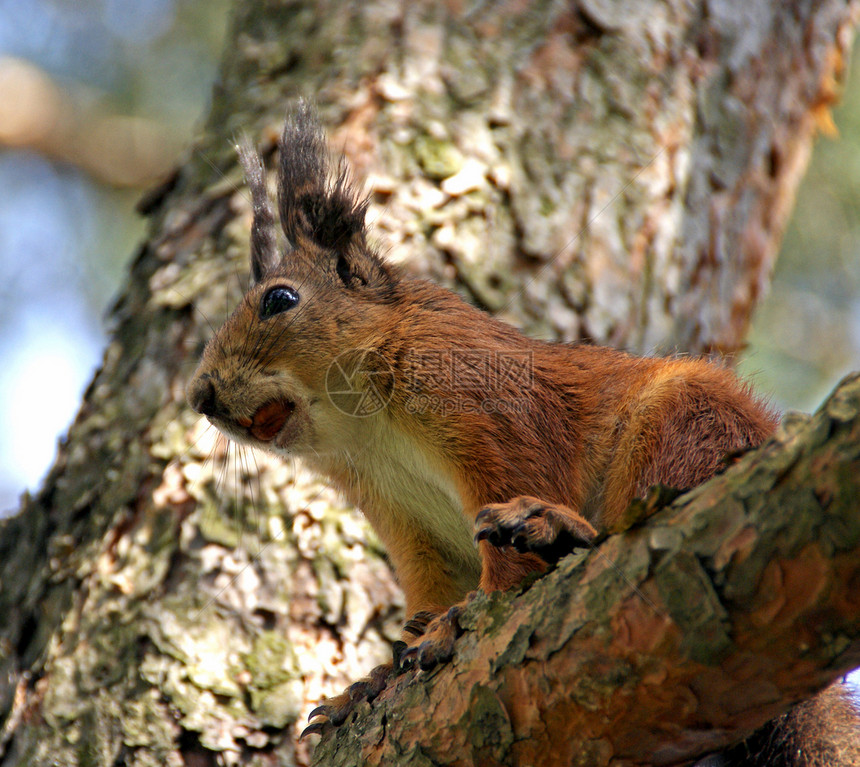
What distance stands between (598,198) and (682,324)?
592mm

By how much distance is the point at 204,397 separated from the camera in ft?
6.91

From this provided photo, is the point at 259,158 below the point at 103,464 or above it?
above

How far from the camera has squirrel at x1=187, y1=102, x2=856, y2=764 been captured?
1872 mm

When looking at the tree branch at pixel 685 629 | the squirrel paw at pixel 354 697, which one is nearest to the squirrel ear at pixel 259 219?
the squirrel paw at pixel 354 697

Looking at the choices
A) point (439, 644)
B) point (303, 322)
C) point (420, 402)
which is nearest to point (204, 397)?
point (303, 322)

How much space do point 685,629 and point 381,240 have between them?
1813mm

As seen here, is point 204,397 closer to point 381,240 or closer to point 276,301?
point 276,301

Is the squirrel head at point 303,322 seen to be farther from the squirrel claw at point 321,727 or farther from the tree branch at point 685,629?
the tree branch at point 685,629

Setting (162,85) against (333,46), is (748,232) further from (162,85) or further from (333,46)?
(162,85)

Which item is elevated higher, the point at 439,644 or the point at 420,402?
the point at 420,402

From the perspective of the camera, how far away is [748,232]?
3.33m

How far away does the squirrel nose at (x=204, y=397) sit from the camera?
2.11 metres

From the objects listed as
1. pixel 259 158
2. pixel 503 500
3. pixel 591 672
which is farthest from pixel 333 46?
pixel 591 672

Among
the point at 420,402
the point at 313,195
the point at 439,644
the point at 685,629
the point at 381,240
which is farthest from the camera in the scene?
the point at 381,240
